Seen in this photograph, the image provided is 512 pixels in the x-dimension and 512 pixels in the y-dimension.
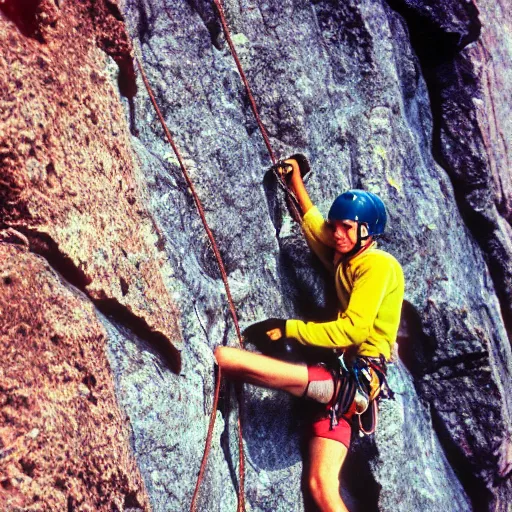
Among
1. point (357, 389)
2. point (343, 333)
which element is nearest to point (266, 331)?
point (343, 333)

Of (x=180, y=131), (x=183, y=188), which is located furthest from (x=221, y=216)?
(x=180, y=131)

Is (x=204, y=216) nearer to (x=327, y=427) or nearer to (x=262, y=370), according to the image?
(x=262, y=370)

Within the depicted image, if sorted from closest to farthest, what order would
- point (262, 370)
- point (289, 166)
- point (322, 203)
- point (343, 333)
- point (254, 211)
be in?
point (262, 370) < point (343, 333) < point (254, 211) < point (289, 166) < point (322, 203)

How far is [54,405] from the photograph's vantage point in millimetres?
2355

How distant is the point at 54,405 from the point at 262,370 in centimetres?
194

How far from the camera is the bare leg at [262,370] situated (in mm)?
3920

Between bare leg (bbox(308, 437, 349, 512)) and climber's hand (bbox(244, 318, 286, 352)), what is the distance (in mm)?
1030

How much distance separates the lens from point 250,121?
5.13 metres

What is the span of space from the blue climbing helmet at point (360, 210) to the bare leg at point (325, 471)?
188 centimetres

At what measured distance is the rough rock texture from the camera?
7.11ft

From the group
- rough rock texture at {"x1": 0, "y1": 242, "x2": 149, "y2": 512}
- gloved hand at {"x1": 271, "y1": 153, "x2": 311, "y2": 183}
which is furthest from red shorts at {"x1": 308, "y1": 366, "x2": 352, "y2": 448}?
rough rock texture at {"x1": 0, "y1": 242, "x2": 149, "y2": 512}

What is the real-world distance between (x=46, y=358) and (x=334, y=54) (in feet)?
16.7

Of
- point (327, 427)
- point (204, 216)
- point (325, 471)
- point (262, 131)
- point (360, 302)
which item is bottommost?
point (325, 471)

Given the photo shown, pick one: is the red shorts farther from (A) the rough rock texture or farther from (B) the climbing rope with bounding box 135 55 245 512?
(A) the rough rock texture
